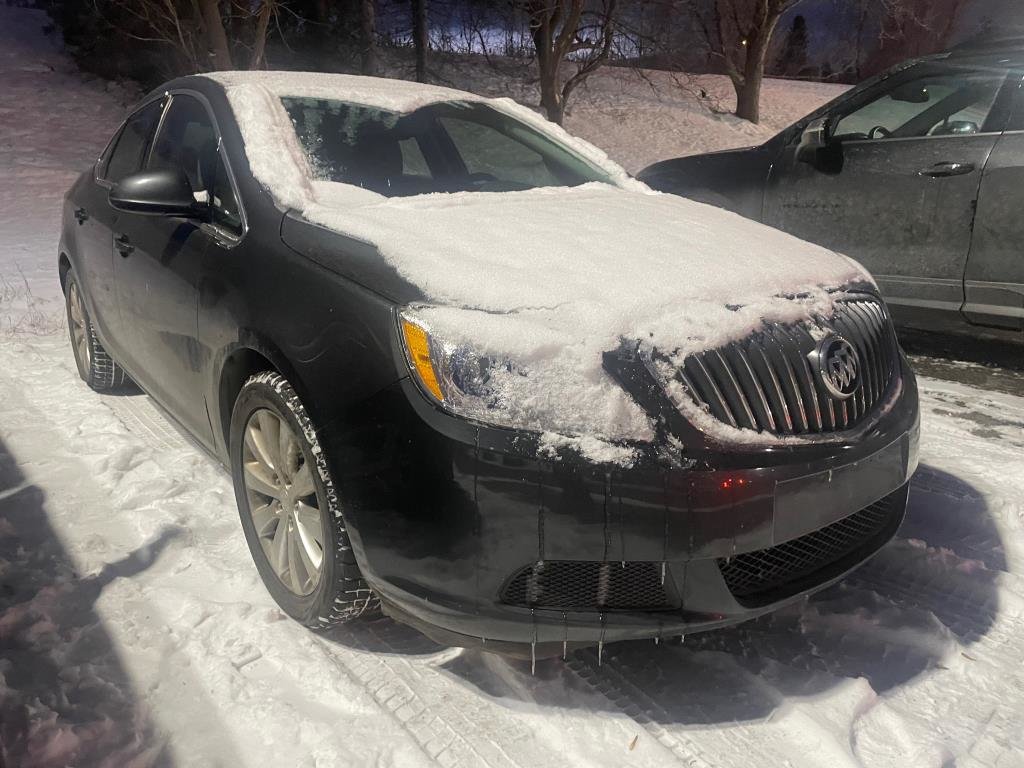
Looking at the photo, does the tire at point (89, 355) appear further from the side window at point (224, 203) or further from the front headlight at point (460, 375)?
the front headlight at point (460, 375)

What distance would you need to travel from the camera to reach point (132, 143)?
3719 millimetres

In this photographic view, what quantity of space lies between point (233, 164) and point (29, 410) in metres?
2.24

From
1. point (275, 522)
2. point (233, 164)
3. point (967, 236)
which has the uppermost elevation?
point (233, 164)

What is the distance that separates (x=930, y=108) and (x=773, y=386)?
3.72 m

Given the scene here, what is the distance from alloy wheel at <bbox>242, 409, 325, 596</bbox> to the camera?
7.30 feet

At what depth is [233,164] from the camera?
104 inches

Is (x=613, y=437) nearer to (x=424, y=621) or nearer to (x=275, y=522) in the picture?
(x=424, y=621)

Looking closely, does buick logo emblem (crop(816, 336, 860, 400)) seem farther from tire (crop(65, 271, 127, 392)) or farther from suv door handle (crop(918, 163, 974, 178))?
tire (crop(65, 271, 127, 392))

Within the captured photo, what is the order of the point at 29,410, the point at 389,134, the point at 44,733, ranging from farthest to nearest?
the point at 29,410
the point at 389,134
the point at 44,733

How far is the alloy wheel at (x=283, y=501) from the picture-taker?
2227mm

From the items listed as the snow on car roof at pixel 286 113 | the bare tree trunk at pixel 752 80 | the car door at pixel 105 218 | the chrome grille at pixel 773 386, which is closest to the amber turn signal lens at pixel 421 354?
the chrome grille at pixel 773 386

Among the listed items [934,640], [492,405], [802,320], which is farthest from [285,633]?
[934,640]

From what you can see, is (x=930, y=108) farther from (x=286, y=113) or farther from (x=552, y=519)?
(x=552, y=519)

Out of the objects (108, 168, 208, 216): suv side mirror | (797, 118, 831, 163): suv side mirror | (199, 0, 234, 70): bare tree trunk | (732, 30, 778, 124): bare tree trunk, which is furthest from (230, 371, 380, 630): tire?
(732, 30, 778, 124): bare tree trunk
